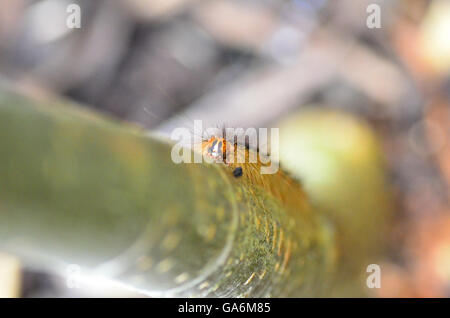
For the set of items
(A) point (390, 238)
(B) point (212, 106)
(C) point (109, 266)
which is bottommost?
(C) point (109, 266)

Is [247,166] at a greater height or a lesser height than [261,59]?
lesser

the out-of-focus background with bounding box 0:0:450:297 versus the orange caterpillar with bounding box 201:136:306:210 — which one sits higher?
the out-of-focus background with bounding box 0:0:450:297

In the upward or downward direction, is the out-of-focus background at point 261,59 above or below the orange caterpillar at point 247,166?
above

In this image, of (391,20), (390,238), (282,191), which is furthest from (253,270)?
(391,20)

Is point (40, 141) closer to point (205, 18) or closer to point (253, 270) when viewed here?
point (253, 270)

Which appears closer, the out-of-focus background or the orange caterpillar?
the orange caterpillar

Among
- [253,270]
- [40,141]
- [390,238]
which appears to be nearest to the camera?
[40,141]

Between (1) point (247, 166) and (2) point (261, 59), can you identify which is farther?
(2) point (261, 59)
